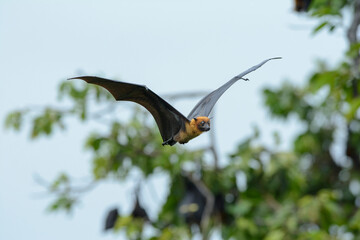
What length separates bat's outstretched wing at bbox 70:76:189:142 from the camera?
6.61 ft

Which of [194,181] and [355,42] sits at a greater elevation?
[355,42]

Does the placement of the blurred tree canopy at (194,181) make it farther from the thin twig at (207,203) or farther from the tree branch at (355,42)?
the tree branch at (355,42)

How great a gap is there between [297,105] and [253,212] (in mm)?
2732

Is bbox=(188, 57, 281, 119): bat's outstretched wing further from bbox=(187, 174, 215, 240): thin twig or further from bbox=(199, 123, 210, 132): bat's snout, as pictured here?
bbox=(187, 174, 215, 240): thin twig

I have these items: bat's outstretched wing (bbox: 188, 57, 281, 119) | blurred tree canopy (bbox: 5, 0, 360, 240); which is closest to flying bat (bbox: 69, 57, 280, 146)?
bat's outstretched wing (bbox: 188, 57, 281, 119)

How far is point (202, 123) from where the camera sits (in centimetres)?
195

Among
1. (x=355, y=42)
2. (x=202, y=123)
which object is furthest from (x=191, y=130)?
(x=355, y=42)

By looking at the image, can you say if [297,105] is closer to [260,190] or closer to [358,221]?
[260,190]

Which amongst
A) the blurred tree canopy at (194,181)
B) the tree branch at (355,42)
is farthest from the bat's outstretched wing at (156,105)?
the blurred tree canopy at (194,181)

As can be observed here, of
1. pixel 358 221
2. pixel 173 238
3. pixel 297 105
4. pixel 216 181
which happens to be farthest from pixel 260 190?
pixel 358 221

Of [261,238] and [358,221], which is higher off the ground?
[358,221]

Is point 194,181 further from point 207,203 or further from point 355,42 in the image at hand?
point 355,42

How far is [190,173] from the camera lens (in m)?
7.89

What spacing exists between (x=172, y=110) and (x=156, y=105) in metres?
0.15
